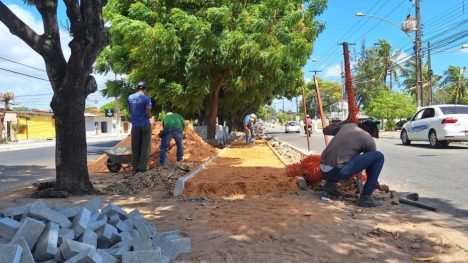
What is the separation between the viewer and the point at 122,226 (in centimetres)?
404

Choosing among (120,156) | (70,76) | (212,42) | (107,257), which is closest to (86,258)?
(107,257)

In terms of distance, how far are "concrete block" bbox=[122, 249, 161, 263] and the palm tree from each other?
65.0 metres

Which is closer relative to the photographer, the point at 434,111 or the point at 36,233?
the point at 36,233

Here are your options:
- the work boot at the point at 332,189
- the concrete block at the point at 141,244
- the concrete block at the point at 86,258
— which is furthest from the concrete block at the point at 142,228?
the work boot at the point at 332,189

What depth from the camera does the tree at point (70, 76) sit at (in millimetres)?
6895

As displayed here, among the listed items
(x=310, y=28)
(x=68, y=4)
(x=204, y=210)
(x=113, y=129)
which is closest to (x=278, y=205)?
(x=204, y=210)

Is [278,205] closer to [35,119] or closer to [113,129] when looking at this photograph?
[35,119]

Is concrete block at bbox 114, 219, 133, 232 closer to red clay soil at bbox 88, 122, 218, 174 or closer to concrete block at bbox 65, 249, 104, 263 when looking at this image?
concrete block at bbox 65, 249, 104, 263

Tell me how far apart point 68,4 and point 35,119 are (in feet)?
182

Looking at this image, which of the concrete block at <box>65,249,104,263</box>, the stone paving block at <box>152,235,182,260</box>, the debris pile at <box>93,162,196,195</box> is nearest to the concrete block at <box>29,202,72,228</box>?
the stone paving block at <box>152,235,182,260</box>

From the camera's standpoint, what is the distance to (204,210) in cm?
574

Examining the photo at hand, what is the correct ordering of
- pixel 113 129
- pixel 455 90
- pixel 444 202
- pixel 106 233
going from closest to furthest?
pixel 106 233 < pixel 444 202 < pixel 455 90 < pixel 113 129

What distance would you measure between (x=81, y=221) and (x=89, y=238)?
13.1 inches

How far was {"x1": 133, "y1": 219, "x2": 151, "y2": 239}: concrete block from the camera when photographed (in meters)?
3.93
